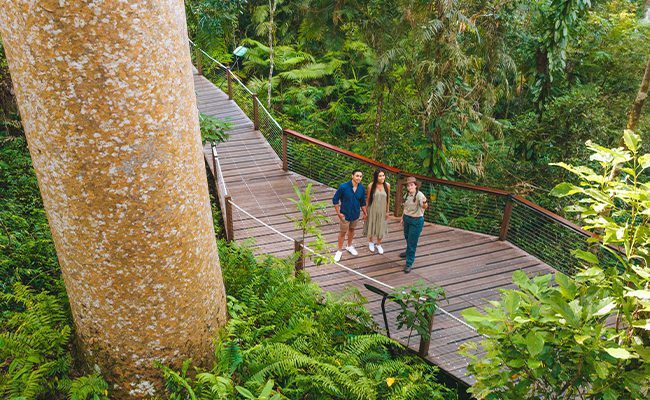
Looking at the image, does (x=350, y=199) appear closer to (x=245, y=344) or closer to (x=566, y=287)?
(x=245, y=344)

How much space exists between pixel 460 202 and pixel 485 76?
3.01 m

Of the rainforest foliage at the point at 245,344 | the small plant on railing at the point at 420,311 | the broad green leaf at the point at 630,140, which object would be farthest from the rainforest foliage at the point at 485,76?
the broad green leaf at the point at 630,140

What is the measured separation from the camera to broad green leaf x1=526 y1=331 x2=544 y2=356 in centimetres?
262

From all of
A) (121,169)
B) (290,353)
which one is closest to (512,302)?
(290,353)

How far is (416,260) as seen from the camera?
7855 millimetres

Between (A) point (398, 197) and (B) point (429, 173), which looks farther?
(B) point (429, 173)

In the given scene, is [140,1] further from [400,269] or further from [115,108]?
[400,269]

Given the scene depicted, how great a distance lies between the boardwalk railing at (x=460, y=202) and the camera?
26.5 feet

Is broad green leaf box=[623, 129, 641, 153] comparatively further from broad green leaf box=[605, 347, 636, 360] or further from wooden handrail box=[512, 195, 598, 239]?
wooden handrail box=[512, 195, 598, 239]

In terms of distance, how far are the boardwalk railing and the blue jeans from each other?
1601 millimetres

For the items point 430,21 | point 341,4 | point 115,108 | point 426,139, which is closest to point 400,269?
point 426,139

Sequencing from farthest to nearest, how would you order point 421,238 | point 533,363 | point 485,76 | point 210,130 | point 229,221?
point 485,76, point 210,130, point 421,238, point 229,221, point 533,363

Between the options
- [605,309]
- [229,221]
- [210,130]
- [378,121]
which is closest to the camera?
[605,309]

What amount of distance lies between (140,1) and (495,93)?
1039cm
